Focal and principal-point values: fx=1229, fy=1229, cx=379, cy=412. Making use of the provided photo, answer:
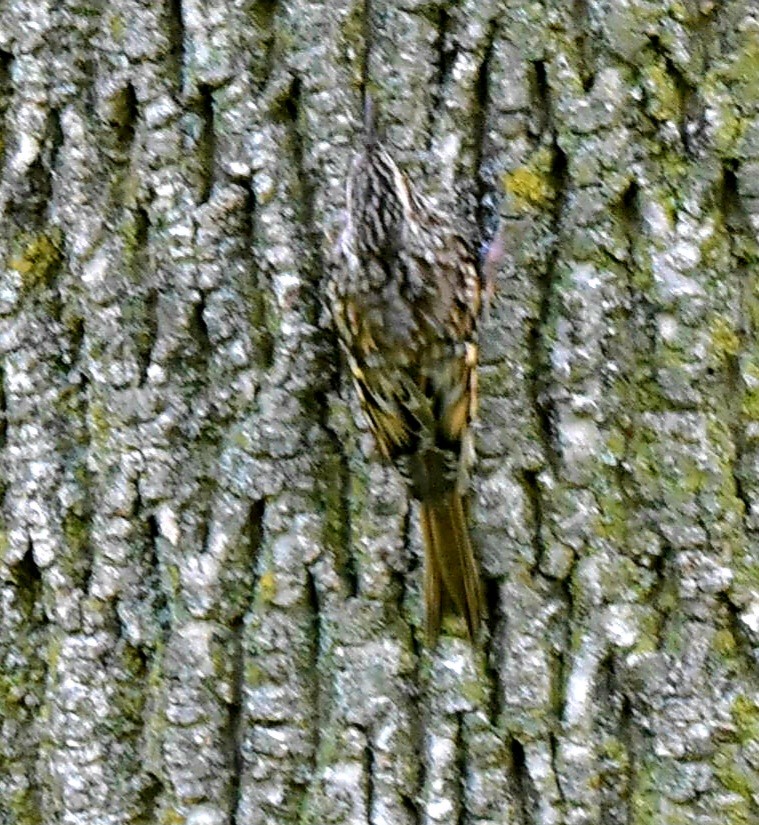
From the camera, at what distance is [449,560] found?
152 centimetres

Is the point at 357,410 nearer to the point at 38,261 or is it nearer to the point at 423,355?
the point at 423,355

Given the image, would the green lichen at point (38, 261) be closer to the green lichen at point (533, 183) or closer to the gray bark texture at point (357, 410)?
the gray bark texture at point (357, 410)

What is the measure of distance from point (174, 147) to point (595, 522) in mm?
713

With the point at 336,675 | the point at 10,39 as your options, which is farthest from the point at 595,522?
the point at 10,39

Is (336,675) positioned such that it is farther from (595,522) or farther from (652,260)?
(652,260)

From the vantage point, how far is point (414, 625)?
5.21ft

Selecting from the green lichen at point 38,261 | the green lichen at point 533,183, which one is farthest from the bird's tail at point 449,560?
the green lichen at point 38,261

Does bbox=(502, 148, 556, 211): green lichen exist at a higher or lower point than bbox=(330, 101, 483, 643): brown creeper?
higher

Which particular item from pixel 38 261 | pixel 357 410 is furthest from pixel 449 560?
pixel 38 261

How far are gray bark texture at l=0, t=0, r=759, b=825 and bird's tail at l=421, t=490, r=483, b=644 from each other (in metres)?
0.04

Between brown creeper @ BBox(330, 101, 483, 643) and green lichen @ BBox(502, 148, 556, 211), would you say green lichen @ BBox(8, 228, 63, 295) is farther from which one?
green lichen @ BBox(502, 148, 556, 211)

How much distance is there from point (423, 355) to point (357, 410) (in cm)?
11

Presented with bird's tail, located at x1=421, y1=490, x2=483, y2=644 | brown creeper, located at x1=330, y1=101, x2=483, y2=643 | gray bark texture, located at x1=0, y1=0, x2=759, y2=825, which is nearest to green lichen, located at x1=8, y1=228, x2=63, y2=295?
gray bark texture, located at x1=0, y1=0, x2=759, y2=825

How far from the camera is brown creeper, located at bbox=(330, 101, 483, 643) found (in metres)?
1.53
